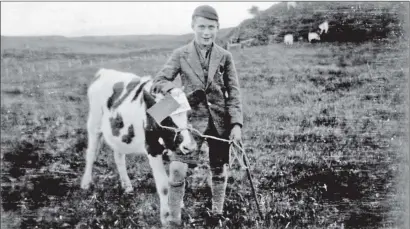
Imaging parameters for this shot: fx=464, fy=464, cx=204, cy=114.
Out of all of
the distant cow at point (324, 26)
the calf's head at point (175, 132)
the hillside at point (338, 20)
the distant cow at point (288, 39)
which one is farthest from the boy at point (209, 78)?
the distant cow at point (324, 26)

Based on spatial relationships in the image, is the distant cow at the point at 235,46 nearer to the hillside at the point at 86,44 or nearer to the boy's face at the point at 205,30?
the hillside at the point at 86,44

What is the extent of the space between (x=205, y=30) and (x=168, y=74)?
47 cm

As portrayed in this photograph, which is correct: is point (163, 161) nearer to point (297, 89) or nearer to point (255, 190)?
point (255, 190)

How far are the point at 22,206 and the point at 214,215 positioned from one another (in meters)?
1.75

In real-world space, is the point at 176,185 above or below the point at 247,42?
below

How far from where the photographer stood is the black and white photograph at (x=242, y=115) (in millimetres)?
4137

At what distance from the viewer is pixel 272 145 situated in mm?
4250

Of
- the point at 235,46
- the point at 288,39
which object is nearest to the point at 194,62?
the point at 235,46

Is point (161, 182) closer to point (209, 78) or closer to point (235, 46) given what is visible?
point (209, 78)

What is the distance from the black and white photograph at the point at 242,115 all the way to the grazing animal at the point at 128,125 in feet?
0.04

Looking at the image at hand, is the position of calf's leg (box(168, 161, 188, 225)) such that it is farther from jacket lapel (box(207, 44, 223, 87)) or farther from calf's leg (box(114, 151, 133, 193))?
jacket lapel (box(207, 44, 223, 87))

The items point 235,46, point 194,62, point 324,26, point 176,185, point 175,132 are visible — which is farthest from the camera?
point 324,26

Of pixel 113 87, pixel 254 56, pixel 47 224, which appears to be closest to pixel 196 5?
pixel 254 56

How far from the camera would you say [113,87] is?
4.18m
